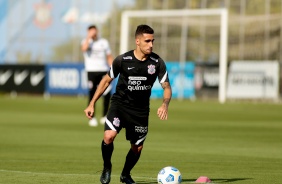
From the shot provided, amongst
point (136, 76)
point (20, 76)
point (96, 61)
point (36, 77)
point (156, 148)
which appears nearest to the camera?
point (136, 76)

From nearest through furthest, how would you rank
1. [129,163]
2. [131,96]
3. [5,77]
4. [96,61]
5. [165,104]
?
[165,104] < [131,96] < [129,163] < [96,61] < [5,77]

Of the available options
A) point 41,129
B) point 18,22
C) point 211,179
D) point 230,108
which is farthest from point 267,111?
point 18,22

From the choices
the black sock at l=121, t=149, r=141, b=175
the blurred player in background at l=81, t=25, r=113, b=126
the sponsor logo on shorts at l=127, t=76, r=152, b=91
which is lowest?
the blurred player in background at l=81, t=25, r=113, b=126

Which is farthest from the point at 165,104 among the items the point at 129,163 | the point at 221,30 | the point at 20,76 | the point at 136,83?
the point at 20,76

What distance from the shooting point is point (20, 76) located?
45.2m

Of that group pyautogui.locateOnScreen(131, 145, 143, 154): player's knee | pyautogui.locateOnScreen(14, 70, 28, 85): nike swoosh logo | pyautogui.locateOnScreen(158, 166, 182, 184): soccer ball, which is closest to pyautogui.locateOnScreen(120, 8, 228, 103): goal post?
pyautogui.locateOnScreen(14, 70, 28, 85): nike swoosh logo

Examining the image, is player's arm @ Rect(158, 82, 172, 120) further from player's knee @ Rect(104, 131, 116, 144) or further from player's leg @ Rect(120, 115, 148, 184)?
player's knee @ Rect(104, 131, 116, 144)

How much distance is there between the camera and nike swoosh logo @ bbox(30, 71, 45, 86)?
44.6 metres

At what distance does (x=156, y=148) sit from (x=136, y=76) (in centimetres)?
621

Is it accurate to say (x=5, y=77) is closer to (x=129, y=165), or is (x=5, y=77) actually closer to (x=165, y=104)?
(x=129, y=165)

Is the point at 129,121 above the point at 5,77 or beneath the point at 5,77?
above

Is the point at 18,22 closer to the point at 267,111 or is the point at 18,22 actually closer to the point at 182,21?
the point at 182,21

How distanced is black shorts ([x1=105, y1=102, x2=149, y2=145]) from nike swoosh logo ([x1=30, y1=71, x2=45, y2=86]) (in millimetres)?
33689

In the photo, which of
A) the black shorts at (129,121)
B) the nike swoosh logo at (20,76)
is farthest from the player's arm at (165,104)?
the nike swoosh logo at (20,76)
